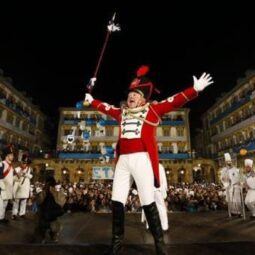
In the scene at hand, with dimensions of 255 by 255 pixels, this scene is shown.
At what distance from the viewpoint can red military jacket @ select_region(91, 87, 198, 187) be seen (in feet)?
11.5

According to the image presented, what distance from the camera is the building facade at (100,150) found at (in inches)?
1491

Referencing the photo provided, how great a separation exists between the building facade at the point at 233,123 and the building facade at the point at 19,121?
31.4 meters

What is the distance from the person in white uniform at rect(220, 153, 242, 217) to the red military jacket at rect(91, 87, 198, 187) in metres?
5.42

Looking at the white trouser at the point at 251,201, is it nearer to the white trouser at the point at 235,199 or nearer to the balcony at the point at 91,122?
the white trouser at the point at 235,199

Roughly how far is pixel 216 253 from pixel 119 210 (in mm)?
1322

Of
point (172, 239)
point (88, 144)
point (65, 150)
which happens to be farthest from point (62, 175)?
point (172, 239)

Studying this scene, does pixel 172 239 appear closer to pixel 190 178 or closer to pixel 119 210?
pixel 119 210

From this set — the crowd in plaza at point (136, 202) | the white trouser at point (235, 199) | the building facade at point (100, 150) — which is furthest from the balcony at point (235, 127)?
the white trouser at point (235, 199)

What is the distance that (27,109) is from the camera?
43.4 meters

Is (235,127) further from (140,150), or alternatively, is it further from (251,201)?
(140,150)

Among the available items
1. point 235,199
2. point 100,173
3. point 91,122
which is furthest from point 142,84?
point 91,122

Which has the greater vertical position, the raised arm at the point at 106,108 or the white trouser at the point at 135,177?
the raised arm at the point at 106,108

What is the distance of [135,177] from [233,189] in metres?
5.86

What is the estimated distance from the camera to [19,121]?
1578 inches
